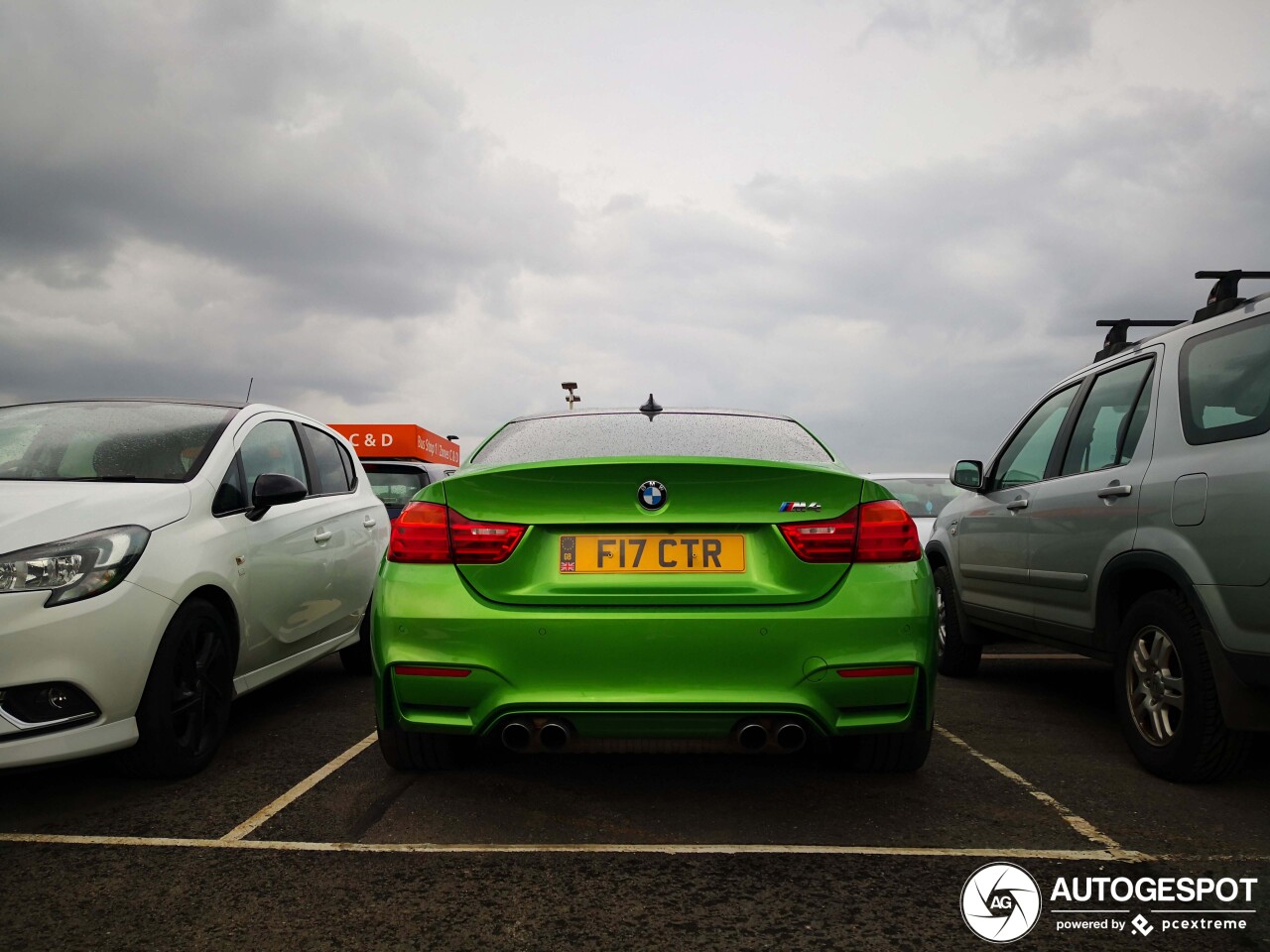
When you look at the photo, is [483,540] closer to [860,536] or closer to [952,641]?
[860,536]

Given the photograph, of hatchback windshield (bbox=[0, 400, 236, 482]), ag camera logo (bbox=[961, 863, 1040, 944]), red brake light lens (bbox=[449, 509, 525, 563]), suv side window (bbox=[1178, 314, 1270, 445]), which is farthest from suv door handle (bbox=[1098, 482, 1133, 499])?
hatchback windshield (bbox=[0, 400, 236, 482])

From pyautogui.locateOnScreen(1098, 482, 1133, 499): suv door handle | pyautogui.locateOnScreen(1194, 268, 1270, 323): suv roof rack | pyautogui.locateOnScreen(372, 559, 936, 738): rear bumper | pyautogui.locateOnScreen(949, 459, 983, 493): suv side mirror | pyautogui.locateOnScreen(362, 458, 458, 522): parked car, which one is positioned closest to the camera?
pyautogui.locateOnScreen(372, 559, 936, 738): rear bumper

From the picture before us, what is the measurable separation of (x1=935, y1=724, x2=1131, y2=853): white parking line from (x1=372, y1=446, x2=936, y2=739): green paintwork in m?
0.67

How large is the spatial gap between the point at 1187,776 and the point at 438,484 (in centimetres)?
297

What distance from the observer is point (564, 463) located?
3.15m

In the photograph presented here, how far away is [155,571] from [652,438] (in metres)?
1.89

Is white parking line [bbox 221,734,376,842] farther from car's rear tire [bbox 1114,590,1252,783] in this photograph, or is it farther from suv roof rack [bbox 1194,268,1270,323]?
suv roof rack [bbox 1194,268,1270,323]

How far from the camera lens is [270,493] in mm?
4395

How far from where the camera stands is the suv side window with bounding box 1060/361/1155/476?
169 inches

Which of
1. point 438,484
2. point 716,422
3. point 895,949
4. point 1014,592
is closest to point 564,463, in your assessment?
point 438,484

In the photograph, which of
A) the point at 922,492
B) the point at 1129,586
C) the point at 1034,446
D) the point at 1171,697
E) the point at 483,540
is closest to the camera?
the point at 483,540

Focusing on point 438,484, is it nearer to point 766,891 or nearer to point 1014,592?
point 766,891

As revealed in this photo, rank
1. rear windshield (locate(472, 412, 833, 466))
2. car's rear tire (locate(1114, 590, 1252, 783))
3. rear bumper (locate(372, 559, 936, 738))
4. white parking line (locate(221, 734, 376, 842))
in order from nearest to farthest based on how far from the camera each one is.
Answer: rear bumper (locate(372, 559, 936, 738))
white parking line (locate(221, 734, 376, 842))
rear windshield (locate(472, 412, 833, 466))
car's rear tire (locate(1114, 590, 1252, 783))

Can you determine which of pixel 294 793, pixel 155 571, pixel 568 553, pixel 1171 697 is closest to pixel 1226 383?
pixel 1171 697
